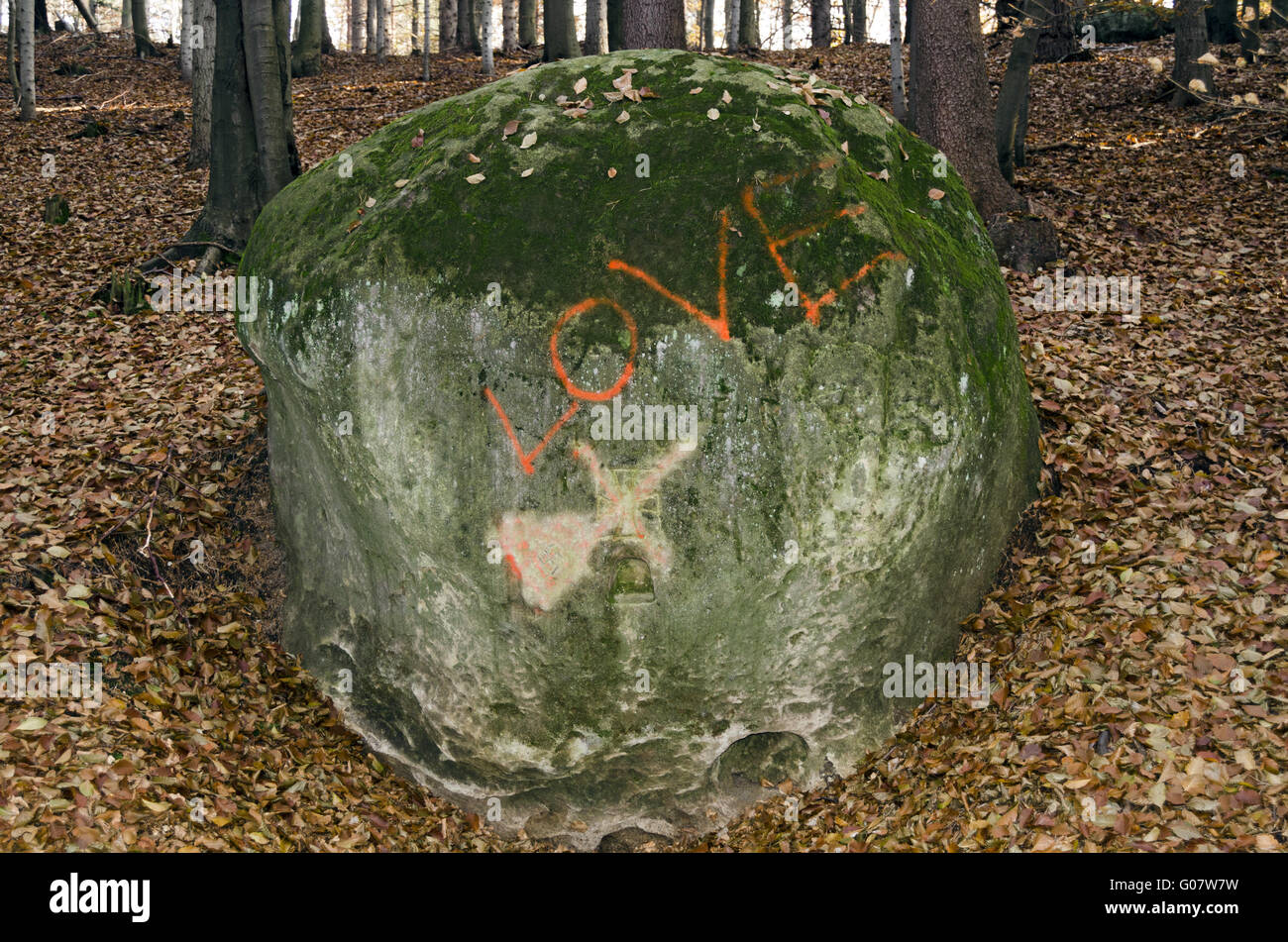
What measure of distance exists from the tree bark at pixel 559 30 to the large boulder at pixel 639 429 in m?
9.88

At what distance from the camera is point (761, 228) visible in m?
4.93

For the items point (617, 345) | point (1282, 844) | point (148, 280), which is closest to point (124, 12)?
point (148, 280)

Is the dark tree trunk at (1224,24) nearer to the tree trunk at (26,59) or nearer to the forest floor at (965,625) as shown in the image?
the forest floor at (965,625)

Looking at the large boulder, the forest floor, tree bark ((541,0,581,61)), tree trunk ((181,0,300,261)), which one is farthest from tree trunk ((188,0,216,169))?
the large boulder

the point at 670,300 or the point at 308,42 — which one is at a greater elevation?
the point at 308,42

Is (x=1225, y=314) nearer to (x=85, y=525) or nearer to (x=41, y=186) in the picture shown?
(x=85, y=525)

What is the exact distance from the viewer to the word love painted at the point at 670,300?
4.84 metres

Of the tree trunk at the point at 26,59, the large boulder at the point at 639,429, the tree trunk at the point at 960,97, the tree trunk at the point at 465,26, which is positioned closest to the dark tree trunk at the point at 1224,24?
the tree trunk at the point at 960,97

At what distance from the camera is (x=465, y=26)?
22625mm

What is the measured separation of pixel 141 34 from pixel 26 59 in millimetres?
6867

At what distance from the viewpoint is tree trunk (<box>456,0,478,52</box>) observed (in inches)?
886

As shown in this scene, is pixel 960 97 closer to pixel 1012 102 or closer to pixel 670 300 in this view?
pixel 1012 102

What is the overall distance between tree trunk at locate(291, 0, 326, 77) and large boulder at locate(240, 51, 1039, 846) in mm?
16432

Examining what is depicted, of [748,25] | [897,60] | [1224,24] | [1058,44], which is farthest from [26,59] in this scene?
[1224,24]
